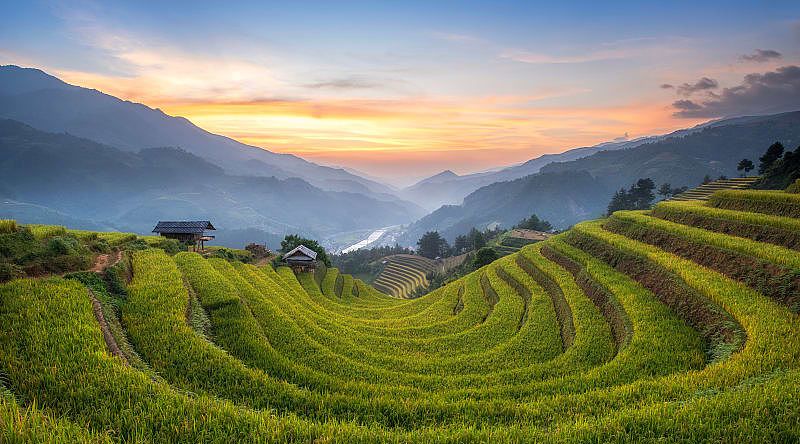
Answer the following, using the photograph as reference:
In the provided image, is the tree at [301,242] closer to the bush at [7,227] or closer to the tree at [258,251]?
the tree at [258,251]

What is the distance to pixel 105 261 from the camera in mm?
14016

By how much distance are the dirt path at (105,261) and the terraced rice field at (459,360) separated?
3.00 ft

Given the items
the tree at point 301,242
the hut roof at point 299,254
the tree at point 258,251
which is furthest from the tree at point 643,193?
the tree at point 258,251

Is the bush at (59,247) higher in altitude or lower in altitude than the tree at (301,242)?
higher

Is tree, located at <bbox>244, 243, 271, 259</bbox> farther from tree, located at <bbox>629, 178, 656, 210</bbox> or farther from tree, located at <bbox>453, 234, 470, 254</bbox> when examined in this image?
tree, located at <bbox>629, 178, 656, 210</bbox>

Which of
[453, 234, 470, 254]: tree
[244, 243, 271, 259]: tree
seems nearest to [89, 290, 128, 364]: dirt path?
[244, 243, 271, 259]: tree

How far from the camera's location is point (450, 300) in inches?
1021

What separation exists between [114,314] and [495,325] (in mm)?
13882

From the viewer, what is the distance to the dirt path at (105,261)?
1266 centimetres

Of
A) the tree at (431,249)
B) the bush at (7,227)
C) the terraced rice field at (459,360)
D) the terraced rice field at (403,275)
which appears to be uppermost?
the bush at (7,227)

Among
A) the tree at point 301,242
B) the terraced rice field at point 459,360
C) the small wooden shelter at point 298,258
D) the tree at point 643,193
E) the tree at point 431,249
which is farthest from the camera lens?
the tree at point 431,249

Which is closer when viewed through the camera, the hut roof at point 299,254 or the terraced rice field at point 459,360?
the terraced rice field at point 459,360

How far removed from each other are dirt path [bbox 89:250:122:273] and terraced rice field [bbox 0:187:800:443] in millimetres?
914

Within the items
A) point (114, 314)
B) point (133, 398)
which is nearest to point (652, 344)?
point (133, 398)
